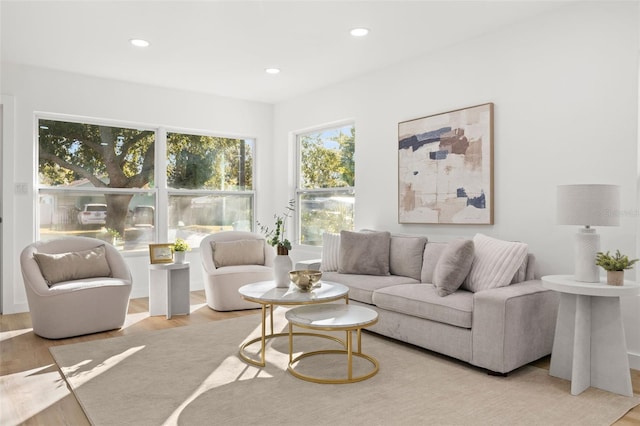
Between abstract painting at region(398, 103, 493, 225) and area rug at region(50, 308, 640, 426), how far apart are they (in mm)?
1397

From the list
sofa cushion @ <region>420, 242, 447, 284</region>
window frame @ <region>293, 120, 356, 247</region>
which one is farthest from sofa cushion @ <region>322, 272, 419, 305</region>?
window frame @ <region>293, 120, 356, 247</region>

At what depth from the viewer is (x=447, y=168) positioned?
4.24 m

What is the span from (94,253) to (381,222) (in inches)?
115

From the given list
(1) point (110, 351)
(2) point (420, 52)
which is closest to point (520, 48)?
(2) point (420, 52)

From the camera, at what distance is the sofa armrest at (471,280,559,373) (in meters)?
2.87

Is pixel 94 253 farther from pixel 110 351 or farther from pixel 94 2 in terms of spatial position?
pixel 94 2

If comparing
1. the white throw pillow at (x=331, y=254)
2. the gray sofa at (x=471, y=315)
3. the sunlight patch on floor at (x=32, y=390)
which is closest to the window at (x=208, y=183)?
the white throw pillow at (x=331, y=254)

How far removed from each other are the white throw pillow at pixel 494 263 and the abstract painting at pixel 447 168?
1.61 feet

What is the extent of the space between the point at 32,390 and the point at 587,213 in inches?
138

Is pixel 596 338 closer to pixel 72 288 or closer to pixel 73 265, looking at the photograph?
pixel 72 288

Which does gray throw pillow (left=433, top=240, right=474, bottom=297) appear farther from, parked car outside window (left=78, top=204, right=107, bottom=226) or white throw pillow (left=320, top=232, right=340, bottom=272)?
parked car outside window (left=78, top=204, right=107, bottom=226)

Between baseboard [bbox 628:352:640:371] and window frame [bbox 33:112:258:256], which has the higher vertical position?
window frame [bbox 33:112:258:256]

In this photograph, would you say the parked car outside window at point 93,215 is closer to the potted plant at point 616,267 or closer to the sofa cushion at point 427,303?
the sofa cushion at point 427,303

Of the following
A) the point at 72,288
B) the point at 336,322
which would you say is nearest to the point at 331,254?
the point at 336,322
